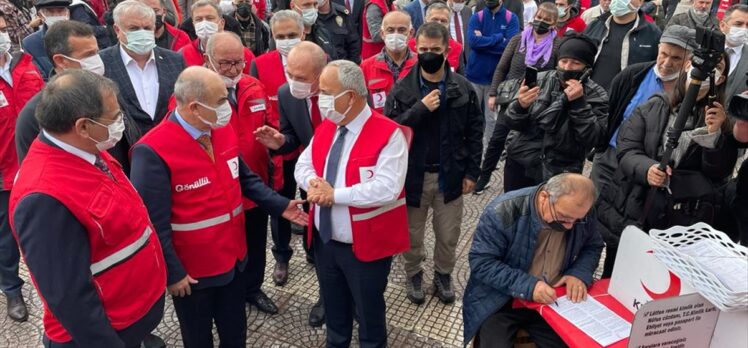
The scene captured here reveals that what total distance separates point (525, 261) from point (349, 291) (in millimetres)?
1137

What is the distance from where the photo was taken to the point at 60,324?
2248mm

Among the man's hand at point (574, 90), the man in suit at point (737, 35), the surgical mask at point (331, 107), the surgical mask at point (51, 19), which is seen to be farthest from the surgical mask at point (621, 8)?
the surgical mask at point (51, 19)

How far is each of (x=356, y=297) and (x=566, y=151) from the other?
1883 mm

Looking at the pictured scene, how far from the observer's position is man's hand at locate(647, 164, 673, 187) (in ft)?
9.81

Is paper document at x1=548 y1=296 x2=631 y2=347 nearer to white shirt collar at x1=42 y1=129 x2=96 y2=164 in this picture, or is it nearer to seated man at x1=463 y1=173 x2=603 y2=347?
seated man at x1=463 y1=173 x2=603 y2=347

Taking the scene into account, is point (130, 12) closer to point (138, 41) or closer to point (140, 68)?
point (138, 41)

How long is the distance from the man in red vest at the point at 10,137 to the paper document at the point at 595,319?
3.93 meters

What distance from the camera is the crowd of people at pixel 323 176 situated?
2.16m

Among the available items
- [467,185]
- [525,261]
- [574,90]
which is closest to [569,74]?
[574,90]

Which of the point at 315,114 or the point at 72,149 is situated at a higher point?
the point at 72,149

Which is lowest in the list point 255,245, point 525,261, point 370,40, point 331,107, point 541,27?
point 255,245

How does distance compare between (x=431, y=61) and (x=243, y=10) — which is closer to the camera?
(x=431, y=61)

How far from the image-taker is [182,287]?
9.02 feet

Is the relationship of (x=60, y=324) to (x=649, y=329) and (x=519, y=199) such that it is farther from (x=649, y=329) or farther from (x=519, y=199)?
(x=649, y=329)
